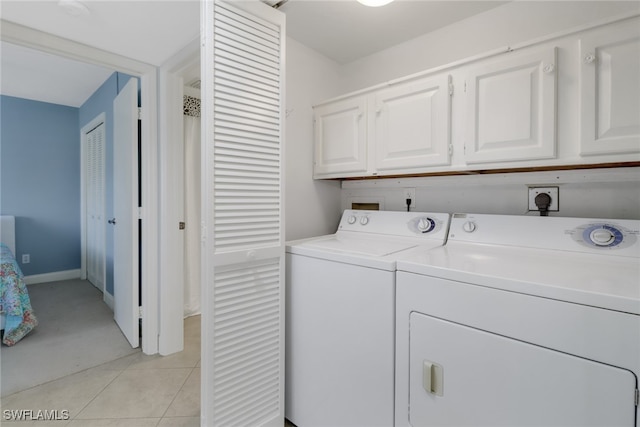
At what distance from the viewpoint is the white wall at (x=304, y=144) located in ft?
6.40

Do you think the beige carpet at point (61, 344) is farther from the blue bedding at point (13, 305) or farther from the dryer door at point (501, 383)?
the dryer door at point (501, 383)

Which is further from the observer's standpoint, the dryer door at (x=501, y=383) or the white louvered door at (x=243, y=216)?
the white louvered door at (x=243, y=216)

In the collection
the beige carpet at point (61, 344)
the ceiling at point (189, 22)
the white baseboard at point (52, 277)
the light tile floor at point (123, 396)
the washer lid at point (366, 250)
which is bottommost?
the light tile floor at point (123, 396)

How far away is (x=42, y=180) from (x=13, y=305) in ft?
7.66

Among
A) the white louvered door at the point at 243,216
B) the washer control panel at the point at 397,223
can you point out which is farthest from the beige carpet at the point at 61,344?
the washer control panel at the point at 397,223

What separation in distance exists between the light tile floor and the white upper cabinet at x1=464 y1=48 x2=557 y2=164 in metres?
2.12

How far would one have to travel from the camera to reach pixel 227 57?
4.15 ft

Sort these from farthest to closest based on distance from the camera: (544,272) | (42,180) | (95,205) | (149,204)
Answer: (42,180) < (95,205) < (149,204) < (544,272)

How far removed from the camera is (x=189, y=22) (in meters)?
1.69

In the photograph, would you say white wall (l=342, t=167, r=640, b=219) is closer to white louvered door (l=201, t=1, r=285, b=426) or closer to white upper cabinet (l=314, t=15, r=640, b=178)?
white upper cabinet (l=314, t=15, r=640, b=178)

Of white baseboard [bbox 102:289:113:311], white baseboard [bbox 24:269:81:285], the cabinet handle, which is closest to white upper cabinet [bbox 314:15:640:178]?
the cabinet handle

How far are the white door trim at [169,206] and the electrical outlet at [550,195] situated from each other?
2.36m

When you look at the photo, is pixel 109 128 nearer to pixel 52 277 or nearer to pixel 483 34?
pixel 52 277

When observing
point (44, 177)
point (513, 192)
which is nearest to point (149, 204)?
point (513, 192)
